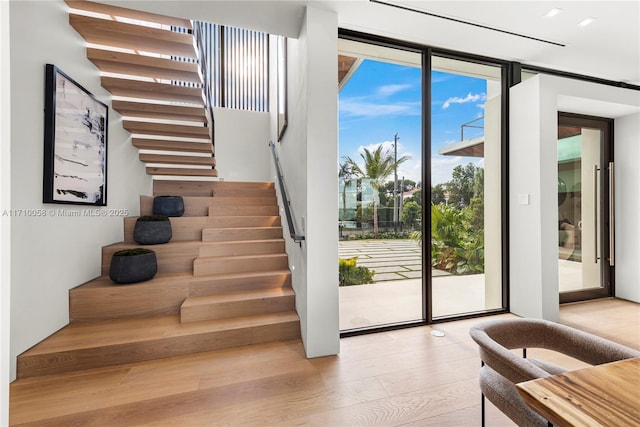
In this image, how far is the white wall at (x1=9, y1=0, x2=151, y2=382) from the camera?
1891mm

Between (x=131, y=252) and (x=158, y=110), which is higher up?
(x=158, y=110)

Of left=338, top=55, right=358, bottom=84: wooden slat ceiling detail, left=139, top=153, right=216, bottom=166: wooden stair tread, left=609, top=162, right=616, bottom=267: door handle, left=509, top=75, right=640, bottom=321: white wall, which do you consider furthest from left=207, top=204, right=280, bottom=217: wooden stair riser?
left=609, top=162, right=616, bottom=267: door handle

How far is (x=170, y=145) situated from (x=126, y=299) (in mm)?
2046

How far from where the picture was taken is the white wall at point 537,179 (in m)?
2.91

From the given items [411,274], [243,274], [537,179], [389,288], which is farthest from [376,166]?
[243,274]

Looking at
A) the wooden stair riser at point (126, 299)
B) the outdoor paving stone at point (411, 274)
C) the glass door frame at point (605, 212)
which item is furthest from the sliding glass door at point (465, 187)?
the wooden stair riser at point (126, 299)

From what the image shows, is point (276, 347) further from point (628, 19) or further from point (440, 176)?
point (628, 19)

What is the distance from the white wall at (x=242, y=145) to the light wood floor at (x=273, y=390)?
4015 millimetres

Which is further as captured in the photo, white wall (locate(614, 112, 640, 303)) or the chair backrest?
white wall (locate(614, 112, 640, 303))

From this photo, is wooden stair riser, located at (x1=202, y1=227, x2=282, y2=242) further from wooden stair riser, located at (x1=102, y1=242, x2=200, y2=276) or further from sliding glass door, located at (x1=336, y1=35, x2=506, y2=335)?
sliding glass door, located at (x1=336, y1=35, x2=506, y2=335)

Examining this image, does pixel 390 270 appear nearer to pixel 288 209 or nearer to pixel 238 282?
pixel 288 209

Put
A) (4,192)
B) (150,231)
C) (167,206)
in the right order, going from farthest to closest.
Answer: (167,206), (150,231), (4,192)

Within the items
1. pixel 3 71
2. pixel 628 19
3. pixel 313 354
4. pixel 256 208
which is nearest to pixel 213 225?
pixel 256 208

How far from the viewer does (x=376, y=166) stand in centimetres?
288
